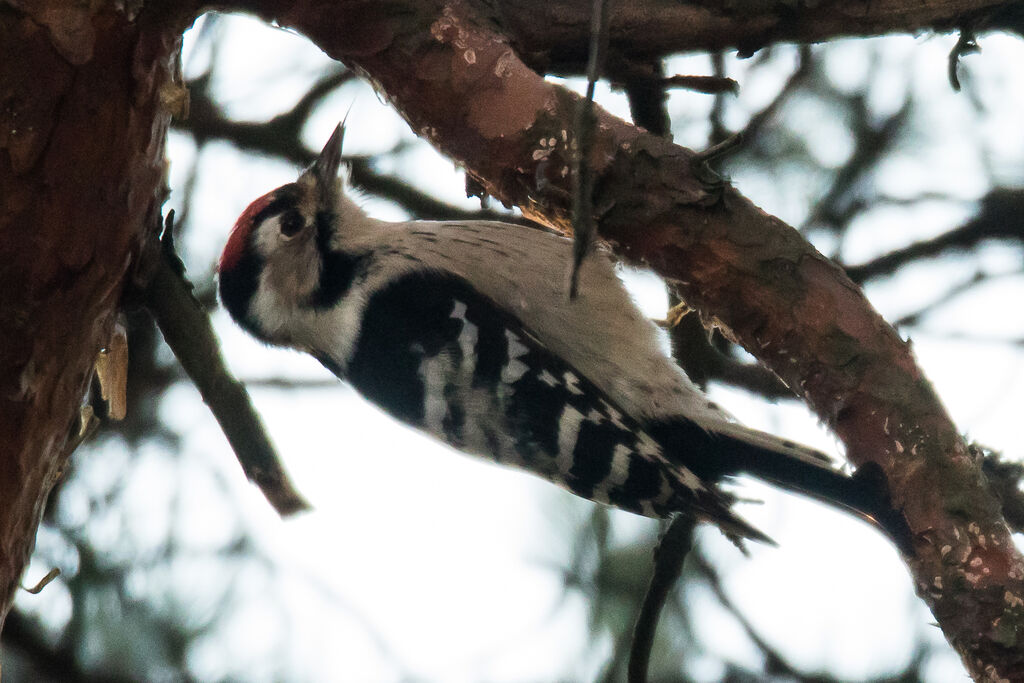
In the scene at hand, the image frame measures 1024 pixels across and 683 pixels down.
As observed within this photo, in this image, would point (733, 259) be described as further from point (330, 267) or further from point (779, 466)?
point (330, 267)

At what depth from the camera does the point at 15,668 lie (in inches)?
121

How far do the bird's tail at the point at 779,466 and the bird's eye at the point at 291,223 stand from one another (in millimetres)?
1216

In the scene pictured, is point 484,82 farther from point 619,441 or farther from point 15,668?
point 15,668

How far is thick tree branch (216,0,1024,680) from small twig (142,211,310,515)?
63cm

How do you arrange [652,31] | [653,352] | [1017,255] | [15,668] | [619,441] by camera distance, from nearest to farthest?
[652,31]
[619,441]
[653,352]
[15,668]
[1017,255]

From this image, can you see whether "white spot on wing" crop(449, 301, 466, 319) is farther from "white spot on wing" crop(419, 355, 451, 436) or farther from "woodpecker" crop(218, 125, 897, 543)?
"white spot on wing" crop(419, 355, 451, 436)

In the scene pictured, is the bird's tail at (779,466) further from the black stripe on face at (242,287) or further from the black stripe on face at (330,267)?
the black stripe on face at (242,287)

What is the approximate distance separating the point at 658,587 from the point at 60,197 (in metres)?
1.57

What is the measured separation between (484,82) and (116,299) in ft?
2.90

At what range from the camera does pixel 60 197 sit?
6.21ft

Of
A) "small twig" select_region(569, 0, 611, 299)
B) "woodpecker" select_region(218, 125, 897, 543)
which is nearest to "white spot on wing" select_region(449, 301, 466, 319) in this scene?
"woodpecker" select_region(218, 125, 897, 543)

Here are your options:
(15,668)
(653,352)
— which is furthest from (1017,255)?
(15,668)

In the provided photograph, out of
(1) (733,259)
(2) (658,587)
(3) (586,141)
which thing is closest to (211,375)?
(3) (586,141)

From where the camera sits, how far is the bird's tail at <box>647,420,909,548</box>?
1856 mm
